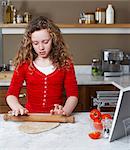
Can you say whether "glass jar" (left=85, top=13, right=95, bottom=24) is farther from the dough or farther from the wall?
the dough

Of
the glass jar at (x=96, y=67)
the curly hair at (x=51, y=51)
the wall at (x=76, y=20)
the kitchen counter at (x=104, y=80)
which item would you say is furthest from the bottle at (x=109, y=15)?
the curly hair at (x=51, y=51)

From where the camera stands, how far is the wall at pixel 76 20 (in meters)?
3.39

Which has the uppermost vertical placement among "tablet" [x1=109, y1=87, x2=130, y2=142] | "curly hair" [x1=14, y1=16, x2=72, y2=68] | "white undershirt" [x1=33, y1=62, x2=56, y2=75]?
"curly hair" [x1=14, y1=16, x2=72, y2=68]

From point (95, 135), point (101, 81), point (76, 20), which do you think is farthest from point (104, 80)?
point (95, 135)

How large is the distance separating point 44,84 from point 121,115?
27.5 inches

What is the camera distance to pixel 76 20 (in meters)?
3.42

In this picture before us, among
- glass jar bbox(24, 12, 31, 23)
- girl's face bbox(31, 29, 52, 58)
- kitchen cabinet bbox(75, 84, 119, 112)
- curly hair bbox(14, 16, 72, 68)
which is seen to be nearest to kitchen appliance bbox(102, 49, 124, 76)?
kitchen cabinet bbox(75, 84, 119, 112)

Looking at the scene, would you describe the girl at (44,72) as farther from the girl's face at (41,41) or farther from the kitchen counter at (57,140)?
the kitchen counter at (57,140)

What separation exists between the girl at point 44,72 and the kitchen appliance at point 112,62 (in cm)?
153

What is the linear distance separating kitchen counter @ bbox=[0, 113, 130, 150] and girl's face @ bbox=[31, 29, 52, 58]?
48 centimetres

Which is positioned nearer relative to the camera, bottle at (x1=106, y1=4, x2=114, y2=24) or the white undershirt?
the white undershirt

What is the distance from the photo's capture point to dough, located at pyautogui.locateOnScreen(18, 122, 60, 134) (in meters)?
1.26

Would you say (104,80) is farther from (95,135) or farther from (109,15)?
(95,135)

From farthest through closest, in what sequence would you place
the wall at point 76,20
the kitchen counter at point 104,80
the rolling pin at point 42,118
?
the wall at point 76,20 < the kitchen counter at point 104,80 < the rolling pin at point 42,118
